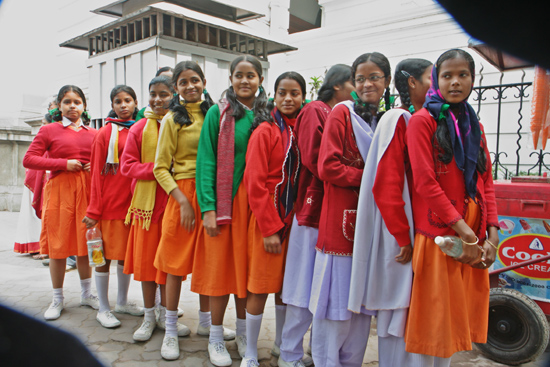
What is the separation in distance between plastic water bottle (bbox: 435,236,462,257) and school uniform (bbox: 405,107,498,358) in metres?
0.06

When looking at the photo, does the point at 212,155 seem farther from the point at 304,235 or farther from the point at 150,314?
the point at 150,314

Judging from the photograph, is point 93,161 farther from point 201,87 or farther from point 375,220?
point 375,220

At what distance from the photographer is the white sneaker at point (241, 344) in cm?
269

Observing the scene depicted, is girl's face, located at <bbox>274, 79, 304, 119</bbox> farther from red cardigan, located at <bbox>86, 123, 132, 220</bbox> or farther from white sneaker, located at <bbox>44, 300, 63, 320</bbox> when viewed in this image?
white sneaker, located at <bbox>44, 300, 63, 320</bbox>

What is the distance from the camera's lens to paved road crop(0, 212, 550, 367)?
8.86 feet

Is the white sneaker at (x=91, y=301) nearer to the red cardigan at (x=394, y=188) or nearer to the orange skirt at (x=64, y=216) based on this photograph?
the orange skirt at (x=64, y=216)

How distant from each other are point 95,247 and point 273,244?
1639 mm

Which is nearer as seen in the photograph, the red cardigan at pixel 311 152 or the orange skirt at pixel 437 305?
the orange skirt at pixel 437 305

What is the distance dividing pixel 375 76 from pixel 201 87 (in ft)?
4.05

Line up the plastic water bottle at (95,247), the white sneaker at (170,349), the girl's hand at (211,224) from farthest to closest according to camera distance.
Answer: the plastic water bottle at (95,247) < the white sneaker at (170,349) < the girl's hand at (211,224)

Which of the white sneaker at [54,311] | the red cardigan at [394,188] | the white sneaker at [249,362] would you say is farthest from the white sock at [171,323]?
the red cardigan at [394,188]

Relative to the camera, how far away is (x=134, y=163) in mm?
2941

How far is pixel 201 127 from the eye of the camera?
2.70m

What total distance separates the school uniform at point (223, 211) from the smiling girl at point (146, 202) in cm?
53
